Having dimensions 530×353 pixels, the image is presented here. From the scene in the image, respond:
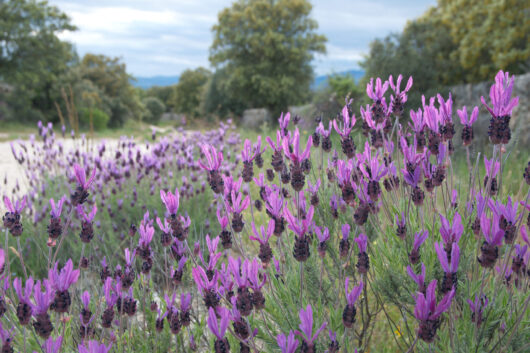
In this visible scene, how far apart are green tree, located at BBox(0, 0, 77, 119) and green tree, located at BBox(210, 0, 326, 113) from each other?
9.26 meters

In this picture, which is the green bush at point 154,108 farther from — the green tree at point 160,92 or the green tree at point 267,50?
the green tree at point 267,50

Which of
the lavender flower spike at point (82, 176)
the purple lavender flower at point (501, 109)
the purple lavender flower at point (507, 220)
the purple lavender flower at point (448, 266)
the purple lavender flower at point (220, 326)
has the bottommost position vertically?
the purple lavender flower at point (220, 326)

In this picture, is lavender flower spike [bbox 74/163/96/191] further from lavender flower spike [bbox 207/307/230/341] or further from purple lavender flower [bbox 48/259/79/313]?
lavender flower spike [bbox 207/307/230/341]

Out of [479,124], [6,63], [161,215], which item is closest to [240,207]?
[161,215]

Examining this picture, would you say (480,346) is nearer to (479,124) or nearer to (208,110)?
(479,124)

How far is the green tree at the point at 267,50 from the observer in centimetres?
2519

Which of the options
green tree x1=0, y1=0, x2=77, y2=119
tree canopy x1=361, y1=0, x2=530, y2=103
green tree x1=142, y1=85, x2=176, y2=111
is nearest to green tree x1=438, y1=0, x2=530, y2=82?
tree canopy x1=361, y1=0, x2=530, y2=103

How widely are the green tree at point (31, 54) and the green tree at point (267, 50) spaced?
926 centimetres

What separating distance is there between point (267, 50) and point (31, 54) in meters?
13.5

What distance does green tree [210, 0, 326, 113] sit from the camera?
25188mm

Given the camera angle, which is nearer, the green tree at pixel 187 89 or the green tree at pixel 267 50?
the green tree at pixel 267 50

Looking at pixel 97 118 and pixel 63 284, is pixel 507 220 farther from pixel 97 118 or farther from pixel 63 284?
pixel 97 118

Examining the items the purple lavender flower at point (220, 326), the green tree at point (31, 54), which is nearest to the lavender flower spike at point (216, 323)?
the purple lavender flower at point (220, 326)

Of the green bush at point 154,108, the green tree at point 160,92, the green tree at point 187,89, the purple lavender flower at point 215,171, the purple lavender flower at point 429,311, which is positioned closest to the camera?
the purple lavender flower at point 429,311
